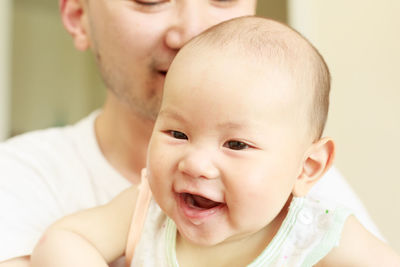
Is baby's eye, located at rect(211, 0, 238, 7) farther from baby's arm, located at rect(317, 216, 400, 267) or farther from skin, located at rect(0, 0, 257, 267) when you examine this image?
baby's arm, located at rect(317, 216, 400, 267)

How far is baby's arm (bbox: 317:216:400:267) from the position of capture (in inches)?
31.4

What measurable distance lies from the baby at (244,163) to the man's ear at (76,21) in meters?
0.72

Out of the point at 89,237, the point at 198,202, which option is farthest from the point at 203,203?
the point at 89,237

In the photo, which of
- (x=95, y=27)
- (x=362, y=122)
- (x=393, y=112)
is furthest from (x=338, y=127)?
(x=95, y=27)

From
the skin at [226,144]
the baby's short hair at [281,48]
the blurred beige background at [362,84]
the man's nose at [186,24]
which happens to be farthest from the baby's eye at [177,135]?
the blurred beige background at [362,84]

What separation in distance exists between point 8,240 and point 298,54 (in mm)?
629

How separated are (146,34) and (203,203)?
1.81 feet

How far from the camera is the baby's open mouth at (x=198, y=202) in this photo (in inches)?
30.1

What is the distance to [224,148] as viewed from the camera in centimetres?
74

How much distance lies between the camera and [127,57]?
48.9 inches

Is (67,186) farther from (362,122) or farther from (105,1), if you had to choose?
(362,122)

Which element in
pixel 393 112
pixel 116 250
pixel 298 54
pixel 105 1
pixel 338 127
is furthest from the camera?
pixel 338 127

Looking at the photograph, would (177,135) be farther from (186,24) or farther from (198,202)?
(186,24)

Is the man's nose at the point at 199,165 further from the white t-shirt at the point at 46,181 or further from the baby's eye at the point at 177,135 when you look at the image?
the white t-shirt at the point at 46,181
